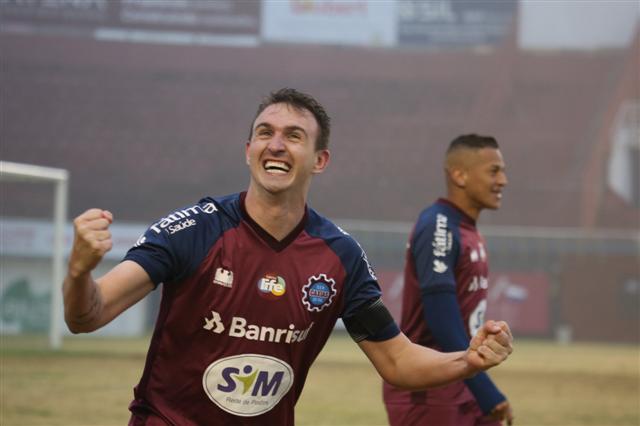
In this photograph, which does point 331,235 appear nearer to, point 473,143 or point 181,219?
point 181,219

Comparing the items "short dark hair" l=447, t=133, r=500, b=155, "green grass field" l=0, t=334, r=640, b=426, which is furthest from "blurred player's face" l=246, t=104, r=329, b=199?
"green grass field" l=0, t=334, r=640, b=426

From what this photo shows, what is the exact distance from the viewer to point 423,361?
13.3 ft

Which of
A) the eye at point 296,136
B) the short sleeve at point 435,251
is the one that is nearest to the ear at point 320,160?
the eye at point 296,136

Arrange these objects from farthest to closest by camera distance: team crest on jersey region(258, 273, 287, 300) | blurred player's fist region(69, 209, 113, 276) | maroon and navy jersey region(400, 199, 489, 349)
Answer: maroon and navy jersey region(400, 199, 489, 349)
team crest on jersey region(258, 273, 287, 300)
blurred player's fist region(69, 209, 113, 276)

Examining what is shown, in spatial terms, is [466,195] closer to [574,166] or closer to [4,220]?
[4,220]

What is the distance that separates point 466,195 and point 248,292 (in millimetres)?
2493

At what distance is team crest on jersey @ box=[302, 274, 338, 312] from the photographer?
3.96m

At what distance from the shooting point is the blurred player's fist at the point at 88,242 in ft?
9.85

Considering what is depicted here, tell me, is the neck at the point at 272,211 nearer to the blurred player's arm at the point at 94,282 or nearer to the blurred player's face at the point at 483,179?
the blurred player's arm at the point at 94,282

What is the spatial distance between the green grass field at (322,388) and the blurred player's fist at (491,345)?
7106 mm

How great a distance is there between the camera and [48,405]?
1155 cm

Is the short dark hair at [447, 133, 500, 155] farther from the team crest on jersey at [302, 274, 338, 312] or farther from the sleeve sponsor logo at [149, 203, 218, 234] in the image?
the sleeve sponsor logo at [149, 203, 218, 234]

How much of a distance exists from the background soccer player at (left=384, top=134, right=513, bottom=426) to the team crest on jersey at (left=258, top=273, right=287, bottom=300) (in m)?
1.62

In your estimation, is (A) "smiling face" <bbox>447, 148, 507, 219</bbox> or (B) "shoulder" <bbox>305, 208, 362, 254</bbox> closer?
(B) "shoulder" <bbox>305, 208, 362, 254</bbox>
